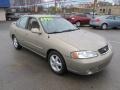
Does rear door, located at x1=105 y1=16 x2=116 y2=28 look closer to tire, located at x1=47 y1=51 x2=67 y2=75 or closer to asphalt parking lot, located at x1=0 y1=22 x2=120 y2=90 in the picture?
asphalt parking lot, located at x1=0 y1=22 x2=120 y2=90

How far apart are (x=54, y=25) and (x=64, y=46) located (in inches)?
55.2

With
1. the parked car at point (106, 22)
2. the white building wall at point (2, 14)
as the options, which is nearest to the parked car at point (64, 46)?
the parked car at point (106, 22)

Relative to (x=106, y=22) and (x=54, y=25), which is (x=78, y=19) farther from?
(x=54, y=25)

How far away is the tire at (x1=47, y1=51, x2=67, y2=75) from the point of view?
169 inches

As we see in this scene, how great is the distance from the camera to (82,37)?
4684 mm

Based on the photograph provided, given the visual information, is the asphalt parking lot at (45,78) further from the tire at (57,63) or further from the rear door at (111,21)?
the rear door at (111,21)

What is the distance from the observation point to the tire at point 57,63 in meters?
4.29

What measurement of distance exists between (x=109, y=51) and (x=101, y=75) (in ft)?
2.26

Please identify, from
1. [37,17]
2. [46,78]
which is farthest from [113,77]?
[37,17]

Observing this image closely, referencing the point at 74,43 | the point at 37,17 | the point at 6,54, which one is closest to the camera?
the point at 74,43

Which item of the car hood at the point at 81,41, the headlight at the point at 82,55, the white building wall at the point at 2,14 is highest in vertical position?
the white building wall at the point at 2,14

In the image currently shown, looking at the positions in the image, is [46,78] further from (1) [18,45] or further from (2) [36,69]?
(1) [18,45]

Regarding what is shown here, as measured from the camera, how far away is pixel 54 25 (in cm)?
534

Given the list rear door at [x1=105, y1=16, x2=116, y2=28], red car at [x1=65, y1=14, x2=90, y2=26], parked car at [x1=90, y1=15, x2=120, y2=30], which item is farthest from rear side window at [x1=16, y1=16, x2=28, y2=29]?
red car at [x1=65, y1=14, x2=90, y2=26]
